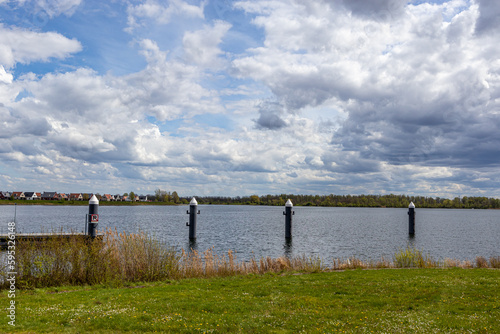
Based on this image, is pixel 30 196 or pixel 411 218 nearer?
pixel 411 218

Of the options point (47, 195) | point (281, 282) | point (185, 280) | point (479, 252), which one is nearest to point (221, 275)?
point (185, 280)

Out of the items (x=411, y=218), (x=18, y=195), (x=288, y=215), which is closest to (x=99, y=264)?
(x=288, y=215)

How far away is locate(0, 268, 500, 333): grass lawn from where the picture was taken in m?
8.99

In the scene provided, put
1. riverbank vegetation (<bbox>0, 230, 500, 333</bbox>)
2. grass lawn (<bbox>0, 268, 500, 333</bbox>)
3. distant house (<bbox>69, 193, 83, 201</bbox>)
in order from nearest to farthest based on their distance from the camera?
grass lawn (<bbox>0, 268, 500, 333</bbox>), riverbank vegetation (<bbox>0, 230, 500, 333</bbox>), distant house (<bbox>69, 193, 83, 201</bbox>)

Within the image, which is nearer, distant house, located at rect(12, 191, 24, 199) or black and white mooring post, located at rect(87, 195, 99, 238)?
black and white mooring post, located at rect(87, 195, 99, 238)

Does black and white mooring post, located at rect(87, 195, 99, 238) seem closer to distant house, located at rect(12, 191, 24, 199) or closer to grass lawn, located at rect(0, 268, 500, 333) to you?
grass lawn, located at rect(0, 268, 500, 333)

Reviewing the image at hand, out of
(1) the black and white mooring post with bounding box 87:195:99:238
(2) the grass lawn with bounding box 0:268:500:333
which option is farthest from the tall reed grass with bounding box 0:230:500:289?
(1) the black and white mooring post with bounding box 87:195:99:238

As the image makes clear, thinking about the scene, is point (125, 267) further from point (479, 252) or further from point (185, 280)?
point (479, 252)

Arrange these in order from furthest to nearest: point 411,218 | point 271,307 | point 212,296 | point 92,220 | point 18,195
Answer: point 18,195
point 411,218
point 92,220
point 212,296
point 271,307

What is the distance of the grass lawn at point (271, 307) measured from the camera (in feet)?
29.5

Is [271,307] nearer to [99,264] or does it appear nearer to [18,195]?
[99,264]

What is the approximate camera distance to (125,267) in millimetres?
16625

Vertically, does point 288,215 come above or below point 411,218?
above

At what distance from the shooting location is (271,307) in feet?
36.1
